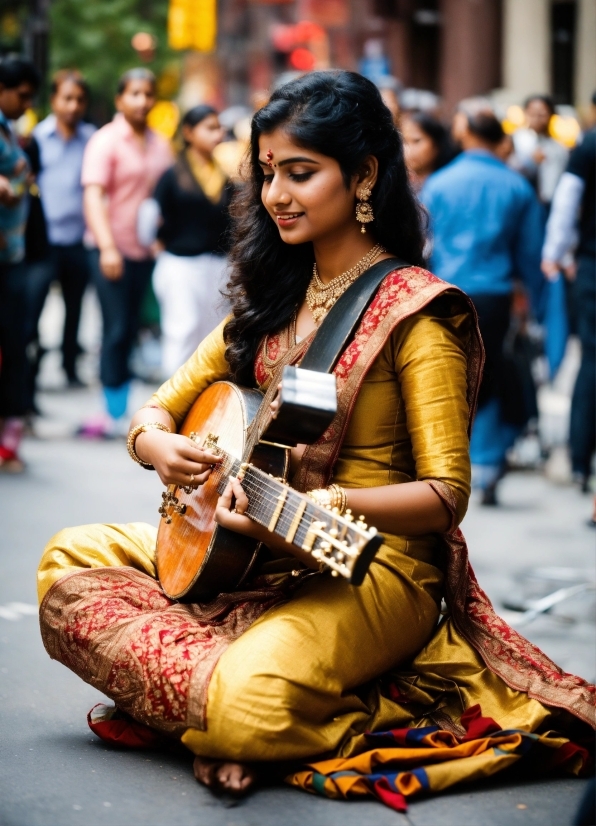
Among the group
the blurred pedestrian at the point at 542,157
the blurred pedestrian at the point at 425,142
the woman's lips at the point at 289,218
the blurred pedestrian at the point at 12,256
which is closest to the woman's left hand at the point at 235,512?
the woman's lips at the point at 289,218

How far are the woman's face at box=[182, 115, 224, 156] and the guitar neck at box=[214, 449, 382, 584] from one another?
17.8 feet

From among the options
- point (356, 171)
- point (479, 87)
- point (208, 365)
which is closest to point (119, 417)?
point (208, 365)

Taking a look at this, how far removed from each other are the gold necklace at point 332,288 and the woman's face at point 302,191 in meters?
0.14

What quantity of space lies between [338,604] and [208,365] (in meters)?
0.89

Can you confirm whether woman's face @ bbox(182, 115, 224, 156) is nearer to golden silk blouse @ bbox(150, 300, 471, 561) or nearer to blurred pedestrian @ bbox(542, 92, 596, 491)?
blurred pedestrian @ bbox(542, 92, 596, 491)

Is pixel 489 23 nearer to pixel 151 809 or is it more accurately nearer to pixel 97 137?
pixel 97 137

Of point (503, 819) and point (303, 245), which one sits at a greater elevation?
point (303, 245)

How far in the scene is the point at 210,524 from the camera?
3.16 metres

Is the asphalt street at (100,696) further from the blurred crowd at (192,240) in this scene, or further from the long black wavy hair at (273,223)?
the long black wavy hair at (273,223)

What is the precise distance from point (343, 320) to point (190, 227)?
17.0 ft

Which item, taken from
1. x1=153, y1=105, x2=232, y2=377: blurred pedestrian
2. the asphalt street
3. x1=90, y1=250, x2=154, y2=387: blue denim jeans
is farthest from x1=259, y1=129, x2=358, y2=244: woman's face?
x1=90, y1=250, x2=154, y2=387: blue denim jeans

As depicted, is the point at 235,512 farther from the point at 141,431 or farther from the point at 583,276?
the point at 583,276

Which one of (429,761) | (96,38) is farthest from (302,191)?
(96,38)

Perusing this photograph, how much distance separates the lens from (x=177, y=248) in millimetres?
8219
